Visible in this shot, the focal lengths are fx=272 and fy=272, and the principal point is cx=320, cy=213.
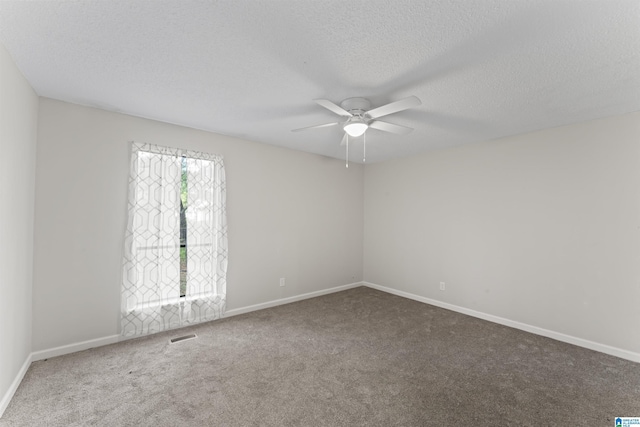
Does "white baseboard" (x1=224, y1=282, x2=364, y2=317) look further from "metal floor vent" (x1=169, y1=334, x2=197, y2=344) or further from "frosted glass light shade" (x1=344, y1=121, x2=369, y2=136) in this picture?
"frosted glass light shade" (x1=344, y1=121, x2=369, y2=136)

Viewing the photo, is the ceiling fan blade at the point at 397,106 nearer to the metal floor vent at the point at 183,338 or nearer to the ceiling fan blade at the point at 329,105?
the ceiling fan blade at the point at 329,105

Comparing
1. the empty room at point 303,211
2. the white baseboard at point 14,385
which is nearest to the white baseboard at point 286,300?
the empty room at point 303,211

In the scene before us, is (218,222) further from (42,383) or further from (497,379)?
(497,379)

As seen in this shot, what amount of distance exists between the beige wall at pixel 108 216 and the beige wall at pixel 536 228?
1977 millimetres

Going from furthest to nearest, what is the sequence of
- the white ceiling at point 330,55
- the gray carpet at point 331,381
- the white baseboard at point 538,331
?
the white baseboard at point 538,331 → the gray carpet at point 331,381 → the white ceiling at point 330,55

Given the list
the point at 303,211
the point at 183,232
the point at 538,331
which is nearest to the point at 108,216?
the point at 183,232

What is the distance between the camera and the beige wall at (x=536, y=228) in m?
2.77

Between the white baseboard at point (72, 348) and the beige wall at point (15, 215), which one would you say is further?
the white baseboard at point (72, 348)

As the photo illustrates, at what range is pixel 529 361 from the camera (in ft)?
8.49

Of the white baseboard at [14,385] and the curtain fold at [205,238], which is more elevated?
the curtain fold at [205,238]

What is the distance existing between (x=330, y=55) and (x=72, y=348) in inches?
139

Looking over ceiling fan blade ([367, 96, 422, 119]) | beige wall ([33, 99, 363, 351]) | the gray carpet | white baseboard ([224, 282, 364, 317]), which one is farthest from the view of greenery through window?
ceiling fan blade ([367, 96, 422, 119])

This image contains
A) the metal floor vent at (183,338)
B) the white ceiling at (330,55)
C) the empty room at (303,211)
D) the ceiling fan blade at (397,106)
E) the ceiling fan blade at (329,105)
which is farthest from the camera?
the metal floor vent at (183,338)

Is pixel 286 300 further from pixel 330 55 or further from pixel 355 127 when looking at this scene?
pixel 330 55
